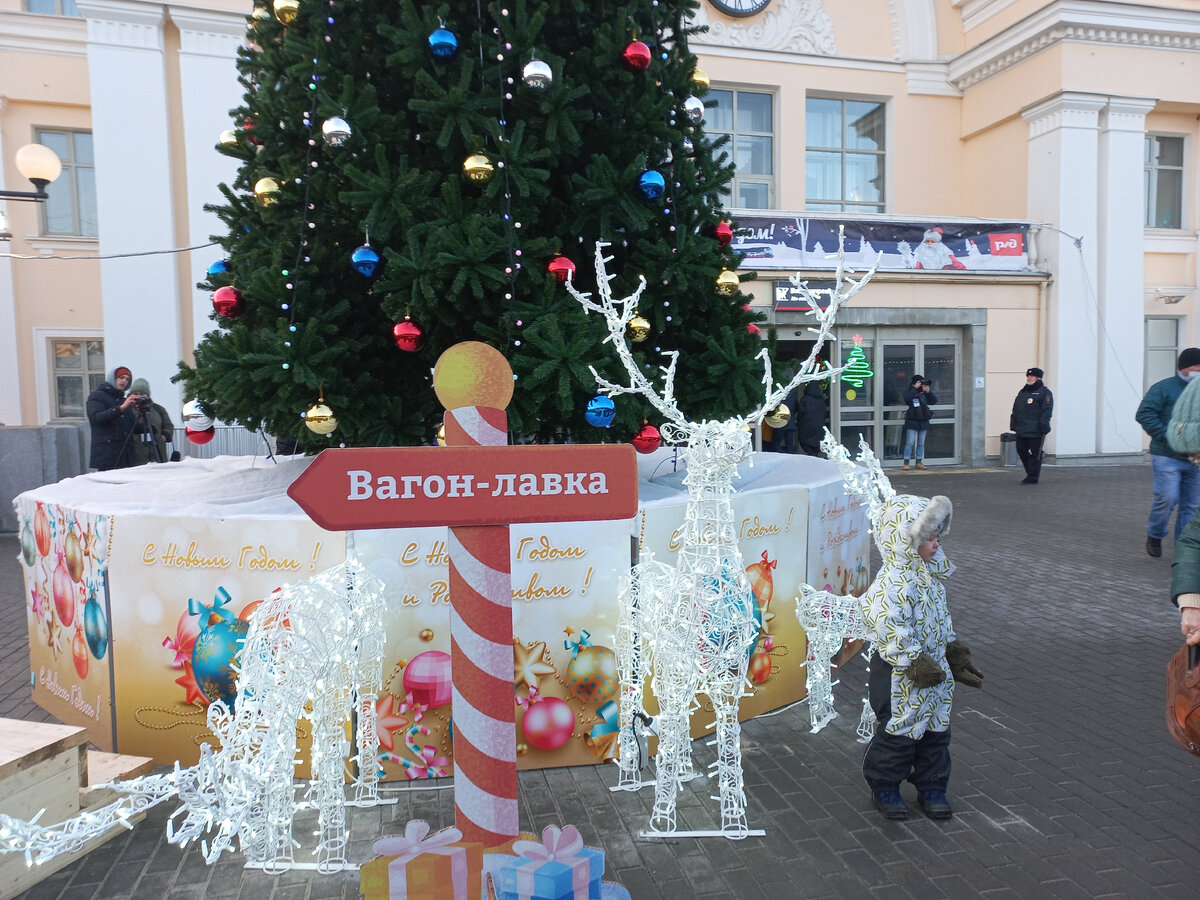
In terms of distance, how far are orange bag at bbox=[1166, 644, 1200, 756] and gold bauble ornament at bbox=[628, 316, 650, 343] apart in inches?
97.9

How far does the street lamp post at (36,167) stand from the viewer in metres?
7.85

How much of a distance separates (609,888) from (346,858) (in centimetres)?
140

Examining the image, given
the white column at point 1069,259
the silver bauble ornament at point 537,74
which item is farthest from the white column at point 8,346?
the white column at point 1069,259

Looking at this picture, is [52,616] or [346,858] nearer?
[346,858]

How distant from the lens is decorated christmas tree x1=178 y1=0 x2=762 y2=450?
12.4ft

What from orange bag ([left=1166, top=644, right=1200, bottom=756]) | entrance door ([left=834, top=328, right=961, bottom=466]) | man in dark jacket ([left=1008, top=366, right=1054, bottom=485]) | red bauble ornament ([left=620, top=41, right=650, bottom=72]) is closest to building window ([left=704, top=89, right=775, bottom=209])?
entrance door ([left=834, top=328, right=961, bottom=466])

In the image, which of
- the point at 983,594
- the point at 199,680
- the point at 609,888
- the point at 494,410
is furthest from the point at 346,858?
the point at 983,594

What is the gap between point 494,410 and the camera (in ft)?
7.38

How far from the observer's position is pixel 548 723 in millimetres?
3682

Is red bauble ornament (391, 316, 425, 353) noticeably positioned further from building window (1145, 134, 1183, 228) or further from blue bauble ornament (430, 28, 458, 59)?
building window (1145, 134, 1183, 228)

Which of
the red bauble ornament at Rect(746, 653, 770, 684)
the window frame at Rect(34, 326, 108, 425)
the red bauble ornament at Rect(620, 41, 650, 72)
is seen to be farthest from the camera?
the window frame at Rect(34, 326, 108, 425)

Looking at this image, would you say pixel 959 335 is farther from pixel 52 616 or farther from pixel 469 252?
pixel 52 616

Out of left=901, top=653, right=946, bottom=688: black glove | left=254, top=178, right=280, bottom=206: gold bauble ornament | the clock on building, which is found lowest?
left=901, top=653, right=946, bottom=688: black glove

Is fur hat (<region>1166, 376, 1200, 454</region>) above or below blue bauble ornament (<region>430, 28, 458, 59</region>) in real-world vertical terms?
below
